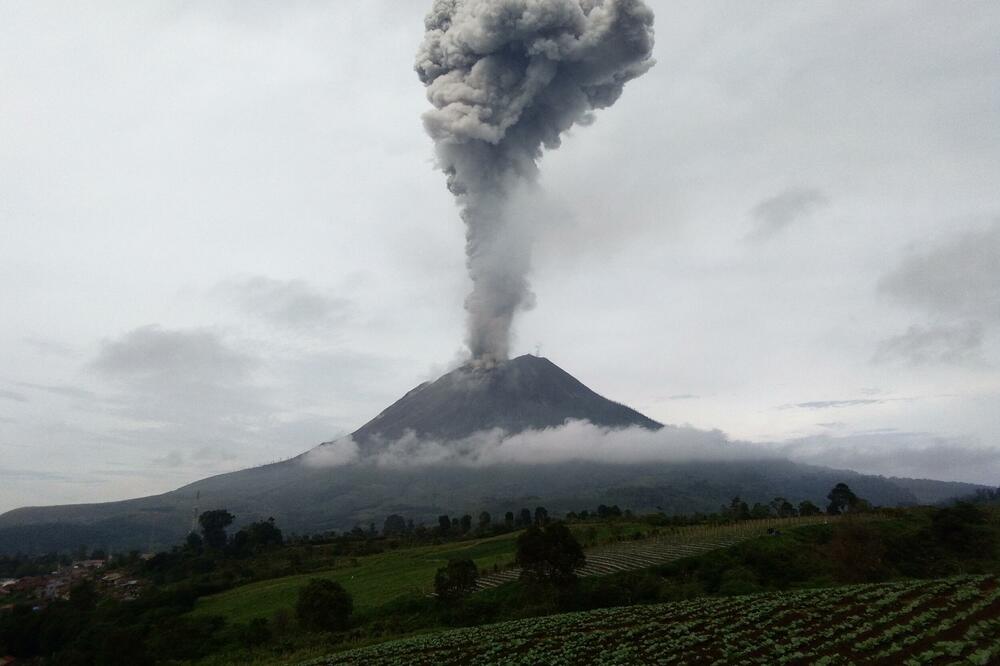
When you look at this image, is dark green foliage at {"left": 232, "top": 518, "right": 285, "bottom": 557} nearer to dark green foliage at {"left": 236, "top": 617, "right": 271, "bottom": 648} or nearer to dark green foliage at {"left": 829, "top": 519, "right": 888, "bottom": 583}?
dark green foliage at {"left": 236, "top": 617, "right": 271, "bottom": 648}

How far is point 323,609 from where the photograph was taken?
112ft

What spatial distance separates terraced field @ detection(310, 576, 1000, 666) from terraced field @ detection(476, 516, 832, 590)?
1059 centimetres

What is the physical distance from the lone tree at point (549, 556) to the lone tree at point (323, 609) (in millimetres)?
10455

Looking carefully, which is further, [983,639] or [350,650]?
[350,650]

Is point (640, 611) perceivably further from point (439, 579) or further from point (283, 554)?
point (283, 554)

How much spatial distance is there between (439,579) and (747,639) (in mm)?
19901

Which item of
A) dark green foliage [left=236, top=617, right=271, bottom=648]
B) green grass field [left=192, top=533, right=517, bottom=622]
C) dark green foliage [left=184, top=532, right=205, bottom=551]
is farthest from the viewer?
dark green foliage [left=184, top=532, right=205, bottom=551]

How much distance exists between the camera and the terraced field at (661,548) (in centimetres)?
3938

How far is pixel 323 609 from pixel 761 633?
76.4 feet

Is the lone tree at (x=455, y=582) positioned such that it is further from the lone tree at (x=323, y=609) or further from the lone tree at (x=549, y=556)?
the lone tree at (x=323, y=609)

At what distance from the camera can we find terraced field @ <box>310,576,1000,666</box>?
18.6 meters

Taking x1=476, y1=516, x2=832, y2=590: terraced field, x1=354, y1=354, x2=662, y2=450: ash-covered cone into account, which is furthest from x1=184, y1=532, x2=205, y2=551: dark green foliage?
x1=354, y1=354, x2=662, y2=450: ash-covered cone

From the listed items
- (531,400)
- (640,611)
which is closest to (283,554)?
(640,611)

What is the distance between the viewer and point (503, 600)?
35375mm
